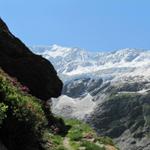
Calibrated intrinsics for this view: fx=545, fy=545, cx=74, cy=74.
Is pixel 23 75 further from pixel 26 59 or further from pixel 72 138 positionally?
pixel 72 138

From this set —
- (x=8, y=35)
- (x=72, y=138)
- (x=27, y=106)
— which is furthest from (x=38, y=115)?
(x=8, y=35)

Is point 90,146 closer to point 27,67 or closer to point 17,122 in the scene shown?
point 27,67

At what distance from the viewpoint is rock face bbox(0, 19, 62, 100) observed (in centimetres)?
3856

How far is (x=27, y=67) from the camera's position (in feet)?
129

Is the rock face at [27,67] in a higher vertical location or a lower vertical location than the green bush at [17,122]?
higher

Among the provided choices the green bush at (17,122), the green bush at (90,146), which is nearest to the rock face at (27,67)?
the green bush at (90,146)

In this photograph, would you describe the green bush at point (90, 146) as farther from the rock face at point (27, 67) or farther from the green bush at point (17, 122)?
the green bush at point (17, 122)

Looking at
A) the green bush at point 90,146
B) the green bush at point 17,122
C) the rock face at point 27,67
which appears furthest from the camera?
the rock face at point 27,67

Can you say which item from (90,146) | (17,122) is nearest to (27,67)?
(90,146)

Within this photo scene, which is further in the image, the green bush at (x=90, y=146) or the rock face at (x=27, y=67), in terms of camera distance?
the rock face at (x=27, y=67)

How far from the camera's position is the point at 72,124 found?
43.9 meters

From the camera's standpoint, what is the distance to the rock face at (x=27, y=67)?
38562mm

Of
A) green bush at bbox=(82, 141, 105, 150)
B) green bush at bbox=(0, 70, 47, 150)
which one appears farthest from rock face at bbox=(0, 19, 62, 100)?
green bush at bbox=(0, 70, 47, 150)

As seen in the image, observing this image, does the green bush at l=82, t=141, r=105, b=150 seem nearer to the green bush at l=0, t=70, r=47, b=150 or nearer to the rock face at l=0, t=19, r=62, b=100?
the rock face at l=0, t=19, r=62, b=100
